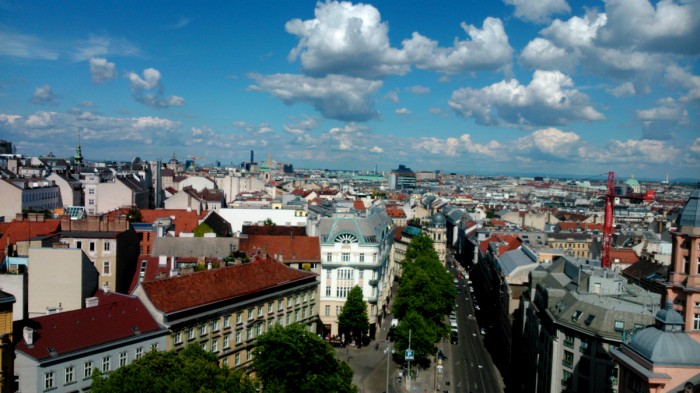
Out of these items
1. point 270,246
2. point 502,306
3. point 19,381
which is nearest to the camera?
point 19,381

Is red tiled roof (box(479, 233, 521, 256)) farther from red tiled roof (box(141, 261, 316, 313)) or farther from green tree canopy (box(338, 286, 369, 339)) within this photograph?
red tiled roof (box(141, 261, 316, 313))

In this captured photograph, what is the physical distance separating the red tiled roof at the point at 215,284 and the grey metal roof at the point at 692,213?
1580 inches

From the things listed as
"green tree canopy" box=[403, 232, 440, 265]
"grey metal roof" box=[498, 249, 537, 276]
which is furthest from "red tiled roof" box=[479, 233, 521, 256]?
"green tree canopy" box=[403, 232, 440, 265]

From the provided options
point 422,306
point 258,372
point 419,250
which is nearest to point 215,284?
point 258,372

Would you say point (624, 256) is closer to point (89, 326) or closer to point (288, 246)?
point (288, 246)

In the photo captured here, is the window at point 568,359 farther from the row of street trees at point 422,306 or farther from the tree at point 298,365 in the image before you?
the tree at point 298,365

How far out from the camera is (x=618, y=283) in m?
65.6

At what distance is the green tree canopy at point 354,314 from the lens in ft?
266

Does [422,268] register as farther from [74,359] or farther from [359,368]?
[74,359]

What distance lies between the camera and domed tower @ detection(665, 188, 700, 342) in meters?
49.1

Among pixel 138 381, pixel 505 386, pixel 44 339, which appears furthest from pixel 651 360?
pixel 44 339

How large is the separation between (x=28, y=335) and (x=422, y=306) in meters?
49.5

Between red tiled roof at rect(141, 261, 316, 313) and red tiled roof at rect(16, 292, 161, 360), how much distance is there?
187 centimetres

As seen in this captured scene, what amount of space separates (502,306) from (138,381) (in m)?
68.5
